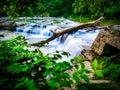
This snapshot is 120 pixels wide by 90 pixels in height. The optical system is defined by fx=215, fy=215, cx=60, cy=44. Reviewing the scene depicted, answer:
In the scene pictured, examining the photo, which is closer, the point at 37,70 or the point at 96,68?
the point at 96,68

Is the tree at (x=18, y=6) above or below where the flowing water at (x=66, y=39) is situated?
above

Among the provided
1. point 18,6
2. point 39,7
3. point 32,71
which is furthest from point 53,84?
point 39,7

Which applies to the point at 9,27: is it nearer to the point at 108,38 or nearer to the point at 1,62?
the point at 108,38

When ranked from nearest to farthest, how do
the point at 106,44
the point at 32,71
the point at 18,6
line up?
the point at 32,71, the point at 18,6, the point at 106,44

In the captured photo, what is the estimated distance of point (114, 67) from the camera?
7.23 meters

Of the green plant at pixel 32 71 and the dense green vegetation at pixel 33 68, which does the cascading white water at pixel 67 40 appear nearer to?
the dense green vegetation at pixel 33 68

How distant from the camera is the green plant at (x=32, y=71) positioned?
1.68 metres

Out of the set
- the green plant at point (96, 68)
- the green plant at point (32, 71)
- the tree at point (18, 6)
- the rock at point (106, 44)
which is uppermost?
the tree at point (18, 6)

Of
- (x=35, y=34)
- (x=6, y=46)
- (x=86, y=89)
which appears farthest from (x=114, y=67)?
(x=35, y=34)

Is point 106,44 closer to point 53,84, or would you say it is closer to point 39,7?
point 39,7

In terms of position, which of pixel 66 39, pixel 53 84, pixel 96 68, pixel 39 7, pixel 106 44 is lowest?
pixel 66 39

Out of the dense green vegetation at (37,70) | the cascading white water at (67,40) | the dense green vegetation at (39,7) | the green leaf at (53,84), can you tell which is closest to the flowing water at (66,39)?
the cascading white water at (67,40)

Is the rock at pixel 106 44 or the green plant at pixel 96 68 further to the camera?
the rock at pixel 106 44

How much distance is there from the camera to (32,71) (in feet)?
6.87
